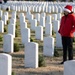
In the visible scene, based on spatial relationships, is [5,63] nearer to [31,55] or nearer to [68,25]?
[31,55]

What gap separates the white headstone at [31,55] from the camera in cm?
959

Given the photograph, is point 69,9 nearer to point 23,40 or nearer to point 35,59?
point 35,59

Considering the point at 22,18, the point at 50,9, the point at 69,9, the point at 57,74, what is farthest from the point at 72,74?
the point at 50,9

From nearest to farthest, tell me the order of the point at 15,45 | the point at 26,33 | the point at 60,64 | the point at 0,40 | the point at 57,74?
the point at 57,74
the point at 60,64
the point at 15,45
the point at 26,33
the point at 0,40

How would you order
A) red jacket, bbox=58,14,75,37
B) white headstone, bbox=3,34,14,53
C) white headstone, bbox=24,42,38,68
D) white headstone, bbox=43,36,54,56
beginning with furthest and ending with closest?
1. white headstone, bbox=3,34,14,53
2. white headstone, bbox=43,36,54,56
3. red jacket, bbox=58,14,75,37
4. white headstone, bbox=24,42,38,68

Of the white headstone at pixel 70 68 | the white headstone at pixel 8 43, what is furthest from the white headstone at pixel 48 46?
the white headstone at pixel 70 68

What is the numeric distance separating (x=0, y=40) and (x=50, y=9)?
67.4 ft

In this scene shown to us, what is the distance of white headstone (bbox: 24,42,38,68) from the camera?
377 inches

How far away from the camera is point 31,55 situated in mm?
9695

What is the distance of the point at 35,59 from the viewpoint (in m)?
9.80

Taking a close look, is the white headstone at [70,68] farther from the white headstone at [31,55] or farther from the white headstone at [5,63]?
the white headstone at [31,55]

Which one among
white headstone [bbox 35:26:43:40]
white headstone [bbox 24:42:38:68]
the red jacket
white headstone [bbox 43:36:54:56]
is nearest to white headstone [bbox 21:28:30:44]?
white headstone [bbox 35:26:43:40]

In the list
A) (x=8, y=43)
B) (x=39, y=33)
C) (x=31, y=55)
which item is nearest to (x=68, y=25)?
(x=31, y=55)

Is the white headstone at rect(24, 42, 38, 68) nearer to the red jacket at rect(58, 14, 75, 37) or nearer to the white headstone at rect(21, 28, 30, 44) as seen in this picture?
the red jacket at rect(58, 14, 75, 37)
